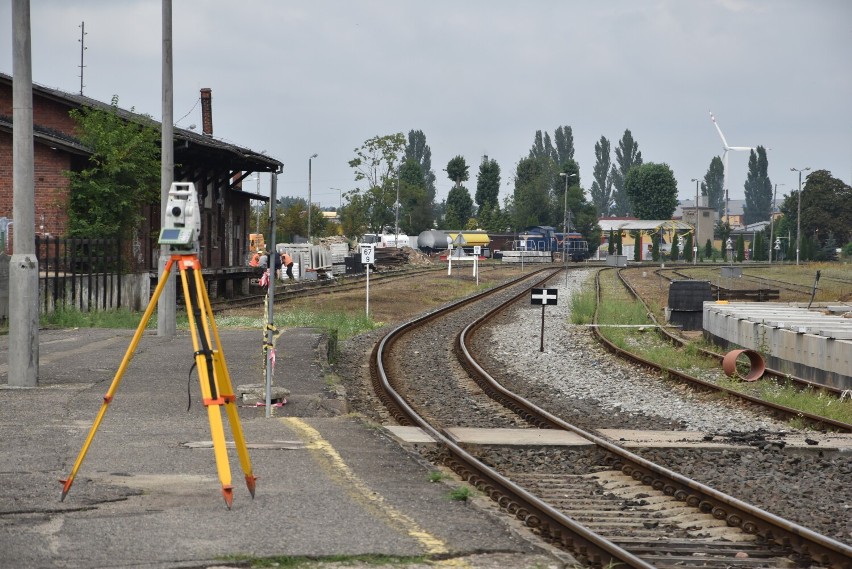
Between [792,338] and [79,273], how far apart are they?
16.5m

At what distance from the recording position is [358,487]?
Result: 8484mm

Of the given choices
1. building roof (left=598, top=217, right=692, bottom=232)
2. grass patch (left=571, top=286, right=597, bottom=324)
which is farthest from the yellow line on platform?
building roof (left=598, top=217, right=692, bottom=232)

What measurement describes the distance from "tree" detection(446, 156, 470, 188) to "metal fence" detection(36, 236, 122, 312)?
4825 inches

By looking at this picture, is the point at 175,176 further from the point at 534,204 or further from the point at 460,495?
the point at 534,204

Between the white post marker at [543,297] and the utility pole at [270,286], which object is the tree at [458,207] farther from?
the utility pole at [270,286]

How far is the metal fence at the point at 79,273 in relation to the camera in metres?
25.3

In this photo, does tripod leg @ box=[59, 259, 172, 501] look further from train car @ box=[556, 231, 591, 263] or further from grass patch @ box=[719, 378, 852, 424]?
train car @ box=[556, 231, 591, 263]

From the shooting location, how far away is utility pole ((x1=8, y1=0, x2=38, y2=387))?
12938 mm

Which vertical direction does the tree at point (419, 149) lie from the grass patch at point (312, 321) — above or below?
above

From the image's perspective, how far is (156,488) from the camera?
811 centimetres

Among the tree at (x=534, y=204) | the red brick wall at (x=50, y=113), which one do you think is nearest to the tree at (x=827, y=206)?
the tree at (x=534, y=204)

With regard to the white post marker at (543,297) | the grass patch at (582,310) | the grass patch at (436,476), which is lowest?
the grass patch at (582,310)

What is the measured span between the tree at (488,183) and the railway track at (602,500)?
455 ft

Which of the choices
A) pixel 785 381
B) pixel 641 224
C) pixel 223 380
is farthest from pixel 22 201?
pixel 641 224
